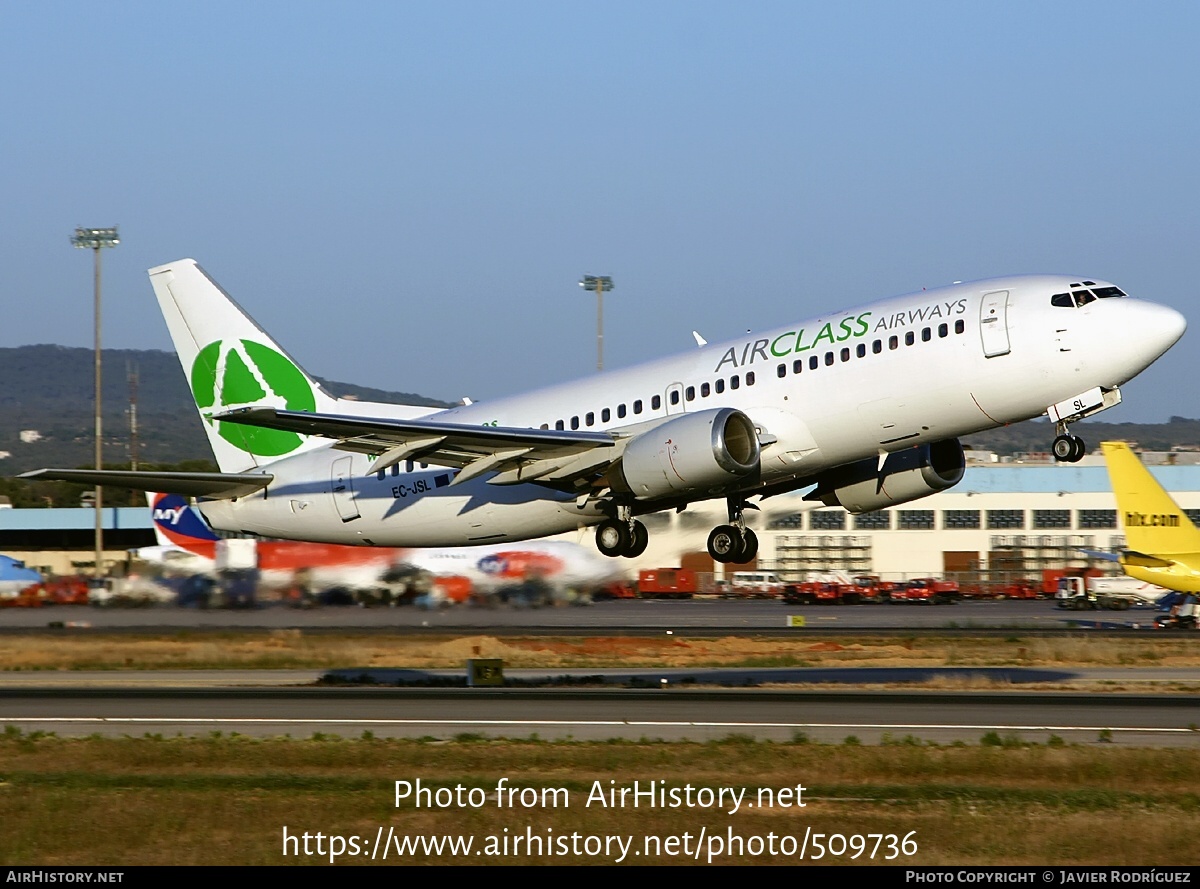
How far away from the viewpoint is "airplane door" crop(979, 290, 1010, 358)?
28.8 metres

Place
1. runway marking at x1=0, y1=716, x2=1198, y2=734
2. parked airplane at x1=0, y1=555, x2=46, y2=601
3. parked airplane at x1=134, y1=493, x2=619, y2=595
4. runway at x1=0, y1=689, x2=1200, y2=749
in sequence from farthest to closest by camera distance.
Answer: parked airplane at x1=0, y1=555, x2=46, y2=601
parked airplane at x1=134, y1=493, x2=619, y2=595
runway marking at x1=0, y1=716, x2=1198, y2=734
runway at x1=0, y1=689, x2=1200, y2=749

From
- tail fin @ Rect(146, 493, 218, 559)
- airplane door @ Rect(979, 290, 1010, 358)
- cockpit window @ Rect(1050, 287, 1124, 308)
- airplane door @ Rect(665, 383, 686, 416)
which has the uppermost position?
cockpit window @ Rect(1050, 287, 1124, 308)

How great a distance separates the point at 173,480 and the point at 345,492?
13.7 ft

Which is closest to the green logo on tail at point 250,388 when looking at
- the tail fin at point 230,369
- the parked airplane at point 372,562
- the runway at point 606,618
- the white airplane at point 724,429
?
the tail fin at point 230,369

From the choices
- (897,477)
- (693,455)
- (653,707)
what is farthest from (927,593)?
(693,455)

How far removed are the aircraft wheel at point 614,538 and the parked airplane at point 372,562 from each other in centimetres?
2327

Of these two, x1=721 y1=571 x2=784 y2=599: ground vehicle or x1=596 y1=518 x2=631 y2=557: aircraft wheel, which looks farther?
x1=721 y1=571 x2=784 y2=599: ground vehicle

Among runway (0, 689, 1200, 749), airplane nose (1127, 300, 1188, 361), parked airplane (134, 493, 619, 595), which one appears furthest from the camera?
parked airplane (134, 493, 619, 595)

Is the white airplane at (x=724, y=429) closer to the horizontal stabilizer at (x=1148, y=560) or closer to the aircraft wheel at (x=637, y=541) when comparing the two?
the aircraft wheel at (x=637, y=541)

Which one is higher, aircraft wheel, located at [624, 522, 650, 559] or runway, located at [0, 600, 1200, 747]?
aircraft wheel, located at [624, 522, 650, 559]

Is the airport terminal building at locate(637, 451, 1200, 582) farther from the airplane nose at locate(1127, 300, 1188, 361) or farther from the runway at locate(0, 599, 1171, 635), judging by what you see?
the airplane nose at locate(1127, 300, 1188, 361)

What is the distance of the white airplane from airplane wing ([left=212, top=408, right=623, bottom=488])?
0.05 meters

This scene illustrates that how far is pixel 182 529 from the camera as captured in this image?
216ft

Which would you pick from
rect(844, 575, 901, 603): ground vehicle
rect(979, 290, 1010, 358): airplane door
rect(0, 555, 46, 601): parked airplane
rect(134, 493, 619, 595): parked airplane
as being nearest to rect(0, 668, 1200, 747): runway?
rect(979, 290, 1010, 358): airplane door
